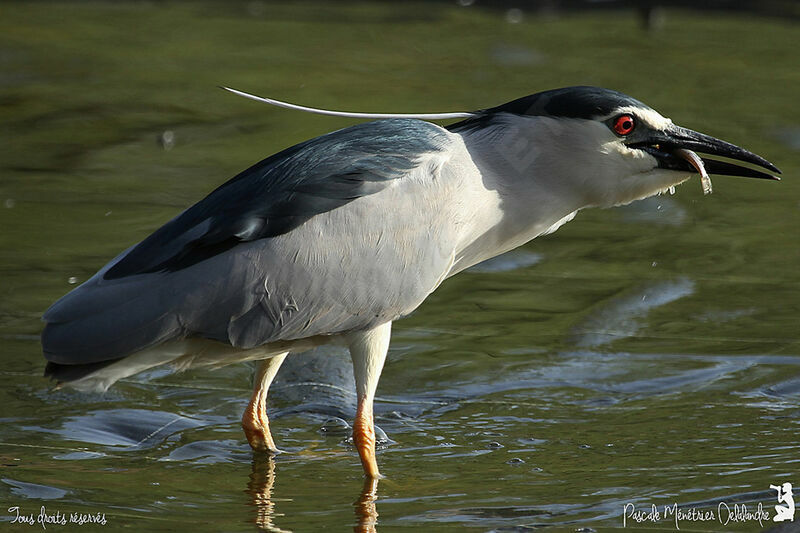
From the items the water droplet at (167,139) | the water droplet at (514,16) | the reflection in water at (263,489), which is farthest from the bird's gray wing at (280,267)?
the water droplet at (514,16)

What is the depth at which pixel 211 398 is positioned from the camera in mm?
5914

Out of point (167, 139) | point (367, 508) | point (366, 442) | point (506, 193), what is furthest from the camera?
point (167, 139)

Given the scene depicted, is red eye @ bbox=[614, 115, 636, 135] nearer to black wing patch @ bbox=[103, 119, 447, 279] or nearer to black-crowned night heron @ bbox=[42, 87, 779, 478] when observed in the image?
black-crowned night heron @ bbox=[42, 87, 779, 478]

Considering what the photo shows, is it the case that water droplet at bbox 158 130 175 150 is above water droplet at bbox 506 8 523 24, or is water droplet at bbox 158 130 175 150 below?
below

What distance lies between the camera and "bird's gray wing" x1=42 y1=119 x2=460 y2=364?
4883 mm

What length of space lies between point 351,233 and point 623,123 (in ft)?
3.97

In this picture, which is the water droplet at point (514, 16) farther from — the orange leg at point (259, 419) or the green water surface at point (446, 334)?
the orange leg at point (259, 419)

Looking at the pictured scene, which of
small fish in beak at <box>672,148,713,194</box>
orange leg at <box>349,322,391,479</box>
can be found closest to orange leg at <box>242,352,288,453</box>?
orange leg at <box>349,322,391,479</box>

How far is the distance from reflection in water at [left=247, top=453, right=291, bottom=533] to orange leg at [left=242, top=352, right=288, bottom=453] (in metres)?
0.07

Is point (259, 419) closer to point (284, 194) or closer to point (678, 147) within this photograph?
point (284, 194)

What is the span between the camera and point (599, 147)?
5.25 m

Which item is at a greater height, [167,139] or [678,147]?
[167,139]

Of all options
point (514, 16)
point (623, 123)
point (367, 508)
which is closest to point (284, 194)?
point (367, 508)

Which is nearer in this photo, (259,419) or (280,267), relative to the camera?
(280,267)
